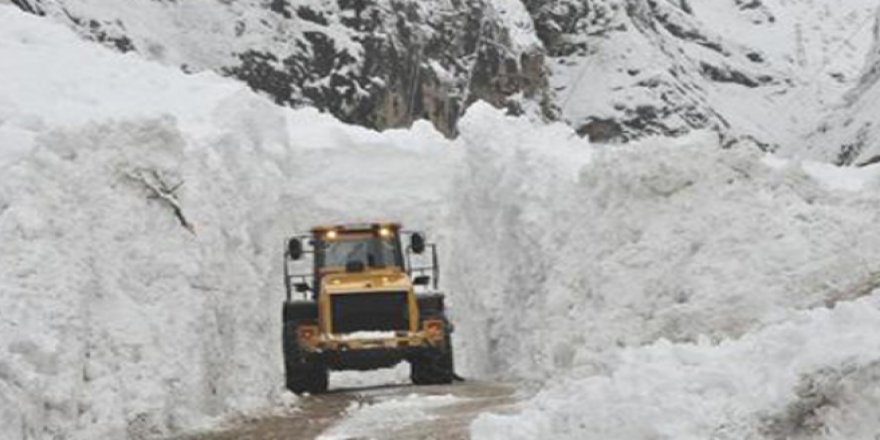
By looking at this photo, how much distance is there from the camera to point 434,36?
58.8 metres

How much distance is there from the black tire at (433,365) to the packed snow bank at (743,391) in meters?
10.3

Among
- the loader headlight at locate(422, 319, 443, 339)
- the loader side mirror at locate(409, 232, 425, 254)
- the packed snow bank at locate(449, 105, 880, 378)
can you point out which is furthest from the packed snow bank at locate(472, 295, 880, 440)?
the loader headlight at locate(422, 319, 443, 339)

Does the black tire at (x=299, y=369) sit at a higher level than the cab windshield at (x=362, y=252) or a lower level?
lower

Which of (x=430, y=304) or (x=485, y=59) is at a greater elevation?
(x=485, y=59)

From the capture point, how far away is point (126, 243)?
45.7ft

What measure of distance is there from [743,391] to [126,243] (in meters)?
8.55

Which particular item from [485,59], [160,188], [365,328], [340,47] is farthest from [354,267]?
[485,59]

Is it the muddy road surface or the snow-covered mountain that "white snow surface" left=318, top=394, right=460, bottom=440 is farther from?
the snow-covered mountain

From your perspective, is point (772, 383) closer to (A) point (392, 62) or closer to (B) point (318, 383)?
(B) point (318, 383)

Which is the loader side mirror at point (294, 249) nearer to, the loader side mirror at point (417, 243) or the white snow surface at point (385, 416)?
the loader side mirror at point (417, 243)

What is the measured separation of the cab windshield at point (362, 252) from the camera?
1975 centimetres

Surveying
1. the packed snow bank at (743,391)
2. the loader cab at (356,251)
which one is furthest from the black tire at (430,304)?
the packed snow bank at (743,391)

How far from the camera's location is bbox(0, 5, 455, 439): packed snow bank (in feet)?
37.1

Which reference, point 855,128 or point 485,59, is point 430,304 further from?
point 855,128
